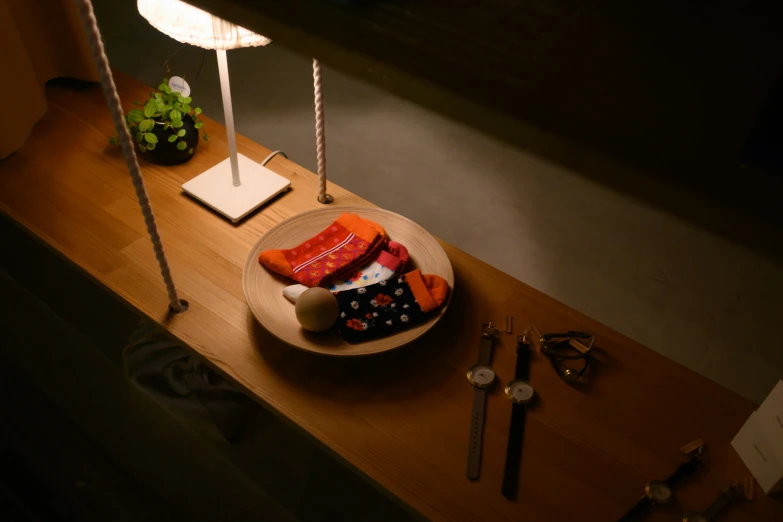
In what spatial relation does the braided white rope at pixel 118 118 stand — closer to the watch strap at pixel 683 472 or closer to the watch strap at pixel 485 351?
the watch strap at pixel 485 351

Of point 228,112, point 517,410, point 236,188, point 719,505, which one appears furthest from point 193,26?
point 719,505

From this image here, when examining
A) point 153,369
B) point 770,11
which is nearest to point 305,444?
point 153,369

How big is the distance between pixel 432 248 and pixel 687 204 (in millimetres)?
901

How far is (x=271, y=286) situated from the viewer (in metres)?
1.14

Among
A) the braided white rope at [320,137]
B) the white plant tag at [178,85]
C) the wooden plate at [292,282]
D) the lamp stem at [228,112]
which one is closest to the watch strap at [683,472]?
the wooden plate at [292,282]

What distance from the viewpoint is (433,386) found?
1.04 metres

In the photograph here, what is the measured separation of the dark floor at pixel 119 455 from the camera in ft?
4.44

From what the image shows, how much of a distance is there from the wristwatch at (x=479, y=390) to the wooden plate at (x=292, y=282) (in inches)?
3.7

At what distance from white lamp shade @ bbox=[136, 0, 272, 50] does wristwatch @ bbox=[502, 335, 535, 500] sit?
666mm

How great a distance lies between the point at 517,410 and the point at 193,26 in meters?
0.80

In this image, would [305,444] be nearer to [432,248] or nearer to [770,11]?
[432,248]

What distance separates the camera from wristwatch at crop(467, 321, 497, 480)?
935mm

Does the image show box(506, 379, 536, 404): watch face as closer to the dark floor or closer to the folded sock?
the folded sock

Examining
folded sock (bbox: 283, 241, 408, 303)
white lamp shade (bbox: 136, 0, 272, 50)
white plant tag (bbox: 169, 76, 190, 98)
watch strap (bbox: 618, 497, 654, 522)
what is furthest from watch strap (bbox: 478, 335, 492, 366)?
white plant tag (bbox: 169, 76, 190, 98)
